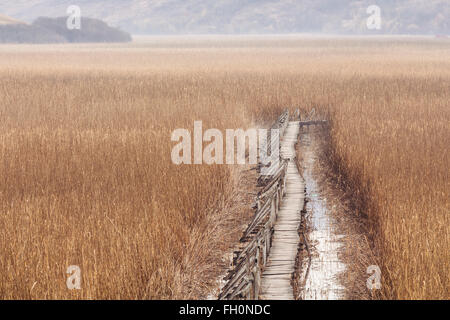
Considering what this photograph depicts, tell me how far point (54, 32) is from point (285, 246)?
279ft

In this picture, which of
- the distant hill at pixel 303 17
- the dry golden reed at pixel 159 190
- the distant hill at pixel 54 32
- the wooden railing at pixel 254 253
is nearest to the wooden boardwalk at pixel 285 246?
the wooden railing at pixel 254 253

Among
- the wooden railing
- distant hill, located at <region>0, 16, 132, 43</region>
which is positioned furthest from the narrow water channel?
distant hill, located at <region>0, 16, 132, 43</region>

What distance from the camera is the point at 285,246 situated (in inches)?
248

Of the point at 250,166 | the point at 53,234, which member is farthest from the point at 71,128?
the point at 53,234

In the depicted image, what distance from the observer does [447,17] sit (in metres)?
155

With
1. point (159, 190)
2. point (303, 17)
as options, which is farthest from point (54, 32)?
point (303, 17)

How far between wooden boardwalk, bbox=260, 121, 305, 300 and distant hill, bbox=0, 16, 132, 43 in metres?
77.5

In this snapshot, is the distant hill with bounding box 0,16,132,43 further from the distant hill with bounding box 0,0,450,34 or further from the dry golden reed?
the distant hill with bounding box 0,0,450,34

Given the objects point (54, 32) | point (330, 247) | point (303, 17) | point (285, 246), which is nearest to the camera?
point (285, 246)

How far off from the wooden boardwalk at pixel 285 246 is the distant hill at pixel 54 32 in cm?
7746

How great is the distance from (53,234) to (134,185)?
1.99 meters

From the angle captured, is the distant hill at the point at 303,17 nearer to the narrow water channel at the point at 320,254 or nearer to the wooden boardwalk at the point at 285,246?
the narrow water channel at the point at 320,254

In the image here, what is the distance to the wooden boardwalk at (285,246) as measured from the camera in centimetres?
533

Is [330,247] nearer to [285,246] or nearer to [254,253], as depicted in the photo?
[285,246]
